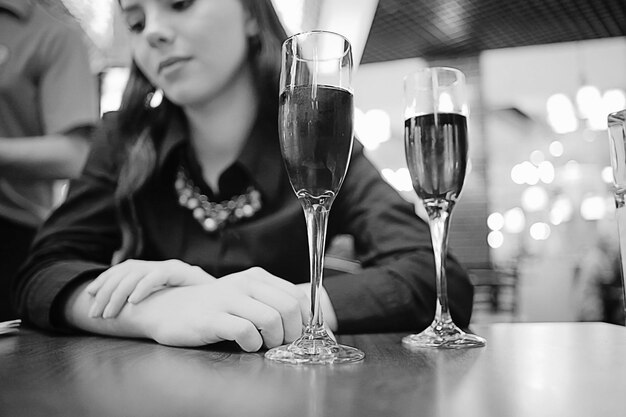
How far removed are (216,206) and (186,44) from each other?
12.1 inches

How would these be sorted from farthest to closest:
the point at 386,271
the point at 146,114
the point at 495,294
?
the point at 495,294 → the point at 146,114 → the point at 386,271

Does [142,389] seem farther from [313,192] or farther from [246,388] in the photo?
[313,192]

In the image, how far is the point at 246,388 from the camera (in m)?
0.34

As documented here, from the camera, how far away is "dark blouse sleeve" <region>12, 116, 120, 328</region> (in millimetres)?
754

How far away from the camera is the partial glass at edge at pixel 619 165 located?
587mm

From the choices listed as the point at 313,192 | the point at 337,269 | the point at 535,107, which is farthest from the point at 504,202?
the point at 313,192

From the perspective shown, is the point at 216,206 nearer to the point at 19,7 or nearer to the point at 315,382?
the point at 315,382

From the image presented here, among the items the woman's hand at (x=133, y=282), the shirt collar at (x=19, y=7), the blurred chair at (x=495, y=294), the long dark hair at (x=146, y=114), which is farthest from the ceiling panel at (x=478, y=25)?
the woman's hand at (x=133, y=282)

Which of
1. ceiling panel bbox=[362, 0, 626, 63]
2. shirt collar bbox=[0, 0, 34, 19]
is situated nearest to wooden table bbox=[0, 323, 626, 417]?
shirt collar bbox=[0, 0, 34, 19]

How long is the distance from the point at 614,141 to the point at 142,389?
53cm

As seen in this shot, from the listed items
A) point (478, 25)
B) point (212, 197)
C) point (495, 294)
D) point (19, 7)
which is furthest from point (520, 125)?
point (212, 197)

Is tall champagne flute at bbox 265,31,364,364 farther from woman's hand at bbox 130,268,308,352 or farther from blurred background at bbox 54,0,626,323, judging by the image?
blurred background at bbox 54,0,626,323

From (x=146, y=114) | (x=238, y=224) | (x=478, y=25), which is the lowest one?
(x=238, y=224)

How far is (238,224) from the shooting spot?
1.04 m
